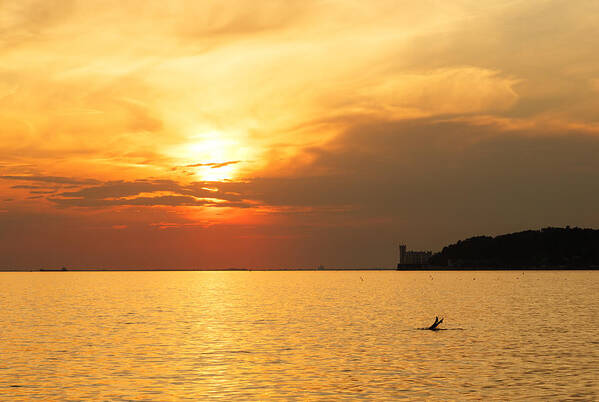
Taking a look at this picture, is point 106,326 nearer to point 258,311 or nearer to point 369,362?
point 258,311

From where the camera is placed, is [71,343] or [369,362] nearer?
[369,362]

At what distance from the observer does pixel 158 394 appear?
41625 mm

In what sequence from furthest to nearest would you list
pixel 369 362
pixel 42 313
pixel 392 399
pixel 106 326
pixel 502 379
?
pixel 42 313
pixel 106 326
pixel 369 362
pixel 502 379
pixel 392 399

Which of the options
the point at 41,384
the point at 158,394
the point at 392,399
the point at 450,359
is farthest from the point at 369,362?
the point at 41,384

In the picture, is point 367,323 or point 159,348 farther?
point 367,323

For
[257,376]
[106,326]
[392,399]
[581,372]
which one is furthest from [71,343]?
[581,372]

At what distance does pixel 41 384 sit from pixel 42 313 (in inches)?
2838

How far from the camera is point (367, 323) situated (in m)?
90.3

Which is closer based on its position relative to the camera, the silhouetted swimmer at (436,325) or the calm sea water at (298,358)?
the calm sea water at (298,358)

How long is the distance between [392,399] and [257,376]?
11565 mm

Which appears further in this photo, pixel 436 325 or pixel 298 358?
pixel 436 325

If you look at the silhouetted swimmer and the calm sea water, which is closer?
the calm sea water

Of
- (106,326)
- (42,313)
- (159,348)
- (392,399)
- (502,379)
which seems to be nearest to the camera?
(392,399)

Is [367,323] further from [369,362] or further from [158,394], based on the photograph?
[158,394]
